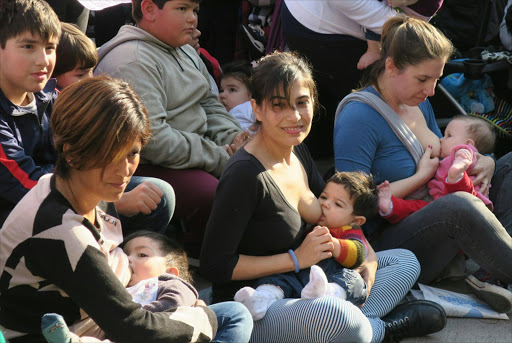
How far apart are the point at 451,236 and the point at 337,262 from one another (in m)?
0.63

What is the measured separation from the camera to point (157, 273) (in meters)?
2.51

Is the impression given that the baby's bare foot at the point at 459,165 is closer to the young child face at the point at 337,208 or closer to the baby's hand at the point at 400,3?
the young child face at the point at 337,208

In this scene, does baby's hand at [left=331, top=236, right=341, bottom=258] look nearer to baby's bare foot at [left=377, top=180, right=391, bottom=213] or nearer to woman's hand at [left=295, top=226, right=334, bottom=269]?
woman's hand at [left=295, top=226, right=334, bottom=269]

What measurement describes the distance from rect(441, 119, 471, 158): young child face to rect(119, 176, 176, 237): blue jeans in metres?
1.43

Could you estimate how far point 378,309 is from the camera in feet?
9.73

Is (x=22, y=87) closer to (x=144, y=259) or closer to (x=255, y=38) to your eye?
(x=144, y=259)

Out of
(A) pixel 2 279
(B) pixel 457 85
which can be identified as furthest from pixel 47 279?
(B) pixel 457 85

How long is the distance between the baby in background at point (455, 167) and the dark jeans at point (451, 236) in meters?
0.09

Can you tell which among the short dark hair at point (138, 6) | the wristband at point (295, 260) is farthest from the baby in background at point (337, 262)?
the short dark hair at point (138, 6)

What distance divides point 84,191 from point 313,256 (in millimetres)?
1031

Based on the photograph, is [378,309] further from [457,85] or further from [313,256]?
[457,85]

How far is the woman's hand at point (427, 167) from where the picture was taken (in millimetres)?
3351

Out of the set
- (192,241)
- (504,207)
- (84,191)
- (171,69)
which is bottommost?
(192,241)

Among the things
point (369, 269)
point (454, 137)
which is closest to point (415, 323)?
point (369, 269)
